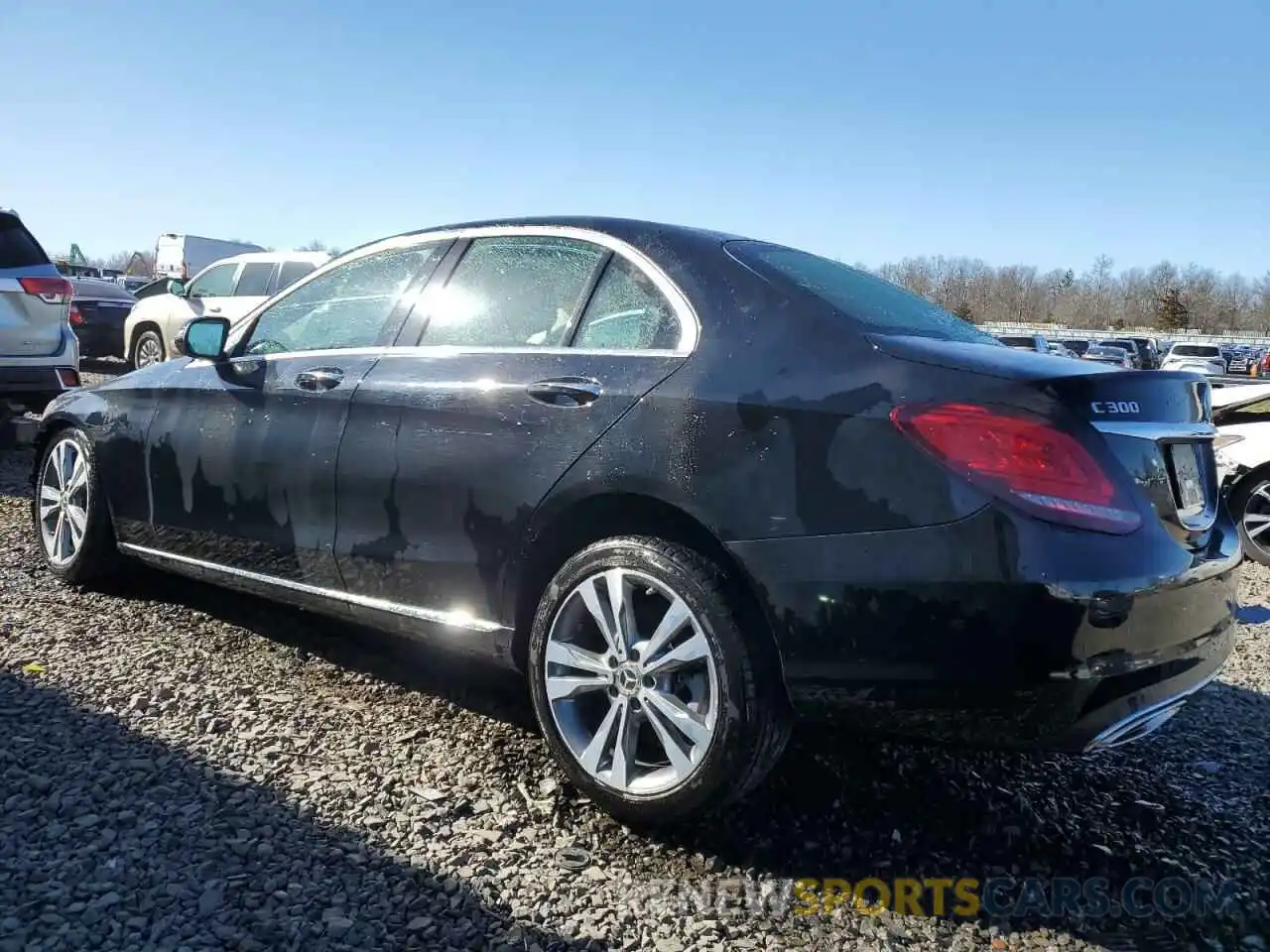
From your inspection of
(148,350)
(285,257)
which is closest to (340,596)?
(285,257)

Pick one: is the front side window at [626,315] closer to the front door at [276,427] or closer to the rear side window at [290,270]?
the front door at [276,427]

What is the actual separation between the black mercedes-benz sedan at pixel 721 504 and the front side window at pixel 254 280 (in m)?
10.4

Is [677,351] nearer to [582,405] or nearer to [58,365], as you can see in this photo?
[582,405]

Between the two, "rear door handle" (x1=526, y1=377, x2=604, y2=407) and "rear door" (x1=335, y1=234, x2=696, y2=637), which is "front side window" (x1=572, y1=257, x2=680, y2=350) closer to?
"rear door" (x1=335, y1=234, x2=696, y2=637)

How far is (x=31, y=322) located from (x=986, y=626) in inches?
280

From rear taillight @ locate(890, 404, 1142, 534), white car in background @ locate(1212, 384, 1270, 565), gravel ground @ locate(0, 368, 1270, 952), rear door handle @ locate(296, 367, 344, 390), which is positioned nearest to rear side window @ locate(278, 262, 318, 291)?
gravel ground @ locate(0, 368, 1270, 952)

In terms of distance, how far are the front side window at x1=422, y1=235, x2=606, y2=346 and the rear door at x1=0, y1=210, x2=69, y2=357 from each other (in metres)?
5.09

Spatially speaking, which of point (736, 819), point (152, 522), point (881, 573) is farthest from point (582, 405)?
point (152, 522)

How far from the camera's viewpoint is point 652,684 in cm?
245

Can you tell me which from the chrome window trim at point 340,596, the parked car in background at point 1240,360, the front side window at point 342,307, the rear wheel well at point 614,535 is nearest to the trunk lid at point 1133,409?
the rear wheel well at point 614,535

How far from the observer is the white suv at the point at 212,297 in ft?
42.2

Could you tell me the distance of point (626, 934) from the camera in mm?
2070

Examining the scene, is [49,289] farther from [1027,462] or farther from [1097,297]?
[1097,297]

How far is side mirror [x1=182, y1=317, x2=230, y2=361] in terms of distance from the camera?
3.78m
